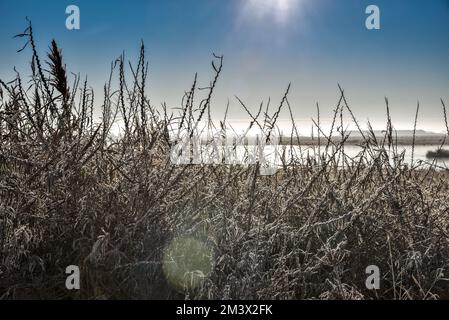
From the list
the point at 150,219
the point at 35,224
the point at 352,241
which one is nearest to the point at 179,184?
the point at 150,219

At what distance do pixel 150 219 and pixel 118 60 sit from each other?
1.01 meters

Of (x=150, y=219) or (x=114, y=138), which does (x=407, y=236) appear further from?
(x=114, y=138)

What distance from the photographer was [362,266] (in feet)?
7.49

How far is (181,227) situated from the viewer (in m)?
2.27

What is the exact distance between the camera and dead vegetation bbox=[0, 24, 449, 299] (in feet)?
6.73

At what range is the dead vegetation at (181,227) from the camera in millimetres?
2053

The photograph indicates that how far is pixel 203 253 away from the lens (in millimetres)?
2217

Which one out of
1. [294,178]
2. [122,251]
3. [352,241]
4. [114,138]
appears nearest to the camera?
[122,251]
